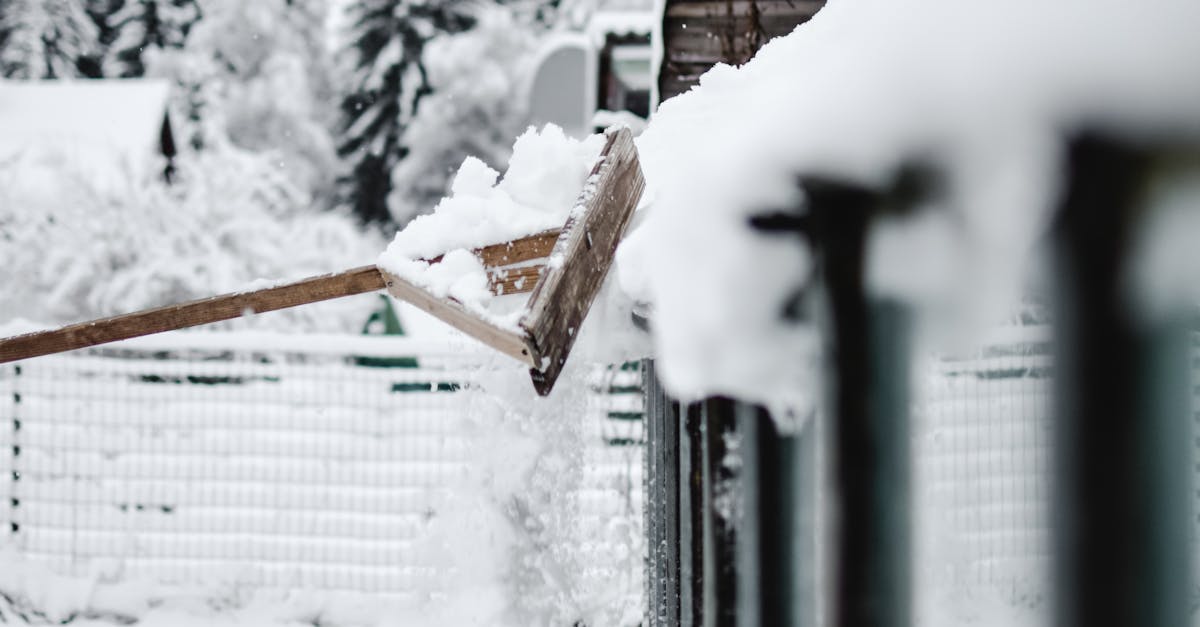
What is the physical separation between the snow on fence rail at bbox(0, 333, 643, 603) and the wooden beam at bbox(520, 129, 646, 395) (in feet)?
9.38

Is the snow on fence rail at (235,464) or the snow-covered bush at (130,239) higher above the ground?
the snow-covered bush at (130,239)

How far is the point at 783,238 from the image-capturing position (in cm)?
91

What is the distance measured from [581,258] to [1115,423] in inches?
24.6

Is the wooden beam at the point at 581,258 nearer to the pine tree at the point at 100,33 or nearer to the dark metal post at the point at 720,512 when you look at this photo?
the dark metal post at the point at 720,512

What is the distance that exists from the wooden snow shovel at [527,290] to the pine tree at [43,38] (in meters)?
26.2

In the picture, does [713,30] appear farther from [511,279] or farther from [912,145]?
[912,145]

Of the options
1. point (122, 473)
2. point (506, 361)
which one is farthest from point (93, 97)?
point (506, 361)

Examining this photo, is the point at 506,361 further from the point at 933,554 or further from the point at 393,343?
the point at 393,343

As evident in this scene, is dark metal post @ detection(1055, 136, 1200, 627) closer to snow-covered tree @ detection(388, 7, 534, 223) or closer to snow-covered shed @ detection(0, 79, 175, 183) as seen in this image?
snow-covered shed @ detection(0, 79, 175, 183)

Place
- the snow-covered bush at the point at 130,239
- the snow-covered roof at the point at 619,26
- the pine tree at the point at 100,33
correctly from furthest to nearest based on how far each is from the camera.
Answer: the pine tree at the point at 100,33
the snow-covered roof at the point at 619,26
the snow-covered bush at the point at 130,239

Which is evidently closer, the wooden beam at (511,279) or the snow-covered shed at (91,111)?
the wooden beam at (511,279)

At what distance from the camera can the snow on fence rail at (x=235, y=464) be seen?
4.22 meters

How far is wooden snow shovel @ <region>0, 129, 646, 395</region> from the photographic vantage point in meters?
1.08

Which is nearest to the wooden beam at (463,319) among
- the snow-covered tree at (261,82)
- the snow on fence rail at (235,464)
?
the snow on fence rail at (235,464)
